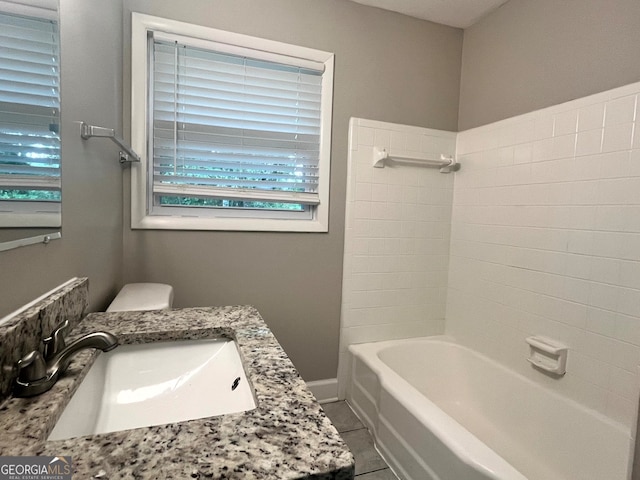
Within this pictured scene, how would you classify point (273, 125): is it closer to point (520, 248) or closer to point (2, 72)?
point (2, 72)

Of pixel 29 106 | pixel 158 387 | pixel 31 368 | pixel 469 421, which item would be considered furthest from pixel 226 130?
pixel 469 421

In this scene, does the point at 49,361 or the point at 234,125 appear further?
the point at 234,125

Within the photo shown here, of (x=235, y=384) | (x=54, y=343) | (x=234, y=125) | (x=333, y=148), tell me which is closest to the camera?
(x=54, y=343)

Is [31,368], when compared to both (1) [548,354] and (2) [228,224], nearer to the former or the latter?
(2) [228,224]

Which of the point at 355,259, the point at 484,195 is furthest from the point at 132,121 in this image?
the point at 484,195

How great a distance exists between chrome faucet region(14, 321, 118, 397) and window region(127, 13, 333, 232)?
106 cm

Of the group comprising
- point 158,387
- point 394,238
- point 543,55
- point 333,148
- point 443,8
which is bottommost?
point 158,387

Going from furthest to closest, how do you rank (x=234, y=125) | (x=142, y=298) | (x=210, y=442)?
(x=234, y=125), (x=142, y=298), (x=210, y=442)

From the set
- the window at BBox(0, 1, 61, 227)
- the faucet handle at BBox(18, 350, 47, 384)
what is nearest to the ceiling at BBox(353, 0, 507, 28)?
the window at BBox(0, 1, 61, 227)

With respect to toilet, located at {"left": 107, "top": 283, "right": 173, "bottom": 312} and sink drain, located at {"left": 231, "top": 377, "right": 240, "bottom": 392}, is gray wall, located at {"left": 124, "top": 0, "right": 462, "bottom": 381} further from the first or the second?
sink drain, located at {"left": 231, "top": 377, "right": 240, "bottom": 392}

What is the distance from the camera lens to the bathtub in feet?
4.10

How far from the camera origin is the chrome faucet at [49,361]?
59 centimetres

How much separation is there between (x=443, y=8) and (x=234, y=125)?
1.51m

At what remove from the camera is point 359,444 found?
68.3 inches
